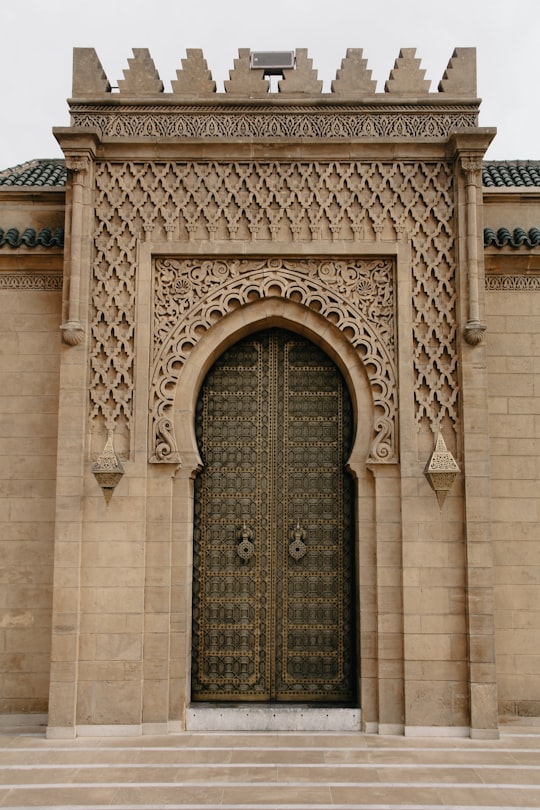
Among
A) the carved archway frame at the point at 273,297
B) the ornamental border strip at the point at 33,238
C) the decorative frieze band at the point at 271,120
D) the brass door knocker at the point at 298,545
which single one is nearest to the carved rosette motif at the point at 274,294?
the carved archway frame at the point at 273,297

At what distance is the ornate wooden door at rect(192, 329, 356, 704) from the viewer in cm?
798

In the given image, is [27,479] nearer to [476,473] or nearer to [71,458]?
[71,458]

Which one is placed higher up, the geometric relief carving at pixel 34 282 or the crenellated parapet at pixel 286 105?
the crenellated parapet at pixel 286 105

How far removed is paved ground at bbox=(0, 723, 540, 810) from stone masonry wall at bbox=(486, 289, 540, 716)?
651 millimetres

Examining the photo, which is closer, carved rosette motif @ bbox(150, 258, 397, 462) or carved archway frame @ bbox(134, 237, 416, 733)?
carved archway frame @ bbox(134, 237, 416, 733)

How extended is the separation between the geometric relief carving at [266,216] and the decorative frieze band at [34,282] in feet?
2.47

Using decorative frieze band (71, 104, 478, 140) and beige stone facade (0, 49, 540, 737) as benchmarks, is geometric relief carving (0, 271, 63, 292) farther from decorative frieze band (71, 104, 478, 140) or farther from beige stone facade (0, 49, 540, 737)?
decorative frieze band (71, 104, 478, 140)

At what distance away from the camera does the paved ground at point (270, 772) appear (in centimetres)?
595

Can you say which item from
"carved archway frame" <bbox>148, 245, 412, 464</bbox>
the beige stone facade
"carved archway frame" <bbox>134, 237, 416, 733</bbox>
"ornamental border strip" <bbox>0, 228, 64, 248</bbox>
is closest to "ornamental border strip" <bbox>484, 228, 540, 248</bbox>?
the beige stone facade

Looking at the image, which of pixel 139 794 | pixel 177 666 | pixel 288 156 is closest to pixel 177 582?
pixel 177 666

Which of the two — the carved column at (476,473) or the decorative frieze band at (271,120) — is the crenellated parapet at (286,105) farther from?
the carved column at (476,473)

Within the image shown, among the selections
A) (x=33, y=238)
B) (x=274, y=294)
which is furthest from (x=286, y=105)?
(x=33, y=238)

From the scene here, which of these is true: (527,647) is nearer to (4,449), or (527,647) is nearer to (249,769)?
(249,769)

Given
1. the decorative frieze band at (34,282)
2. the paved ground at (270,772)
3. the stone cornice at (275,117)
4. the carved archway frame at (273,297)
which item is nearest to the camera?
the paved ground at (270,772)
